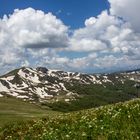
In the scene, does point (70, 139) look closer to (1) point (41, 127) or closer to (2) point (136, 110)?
(2) point (136, 110)

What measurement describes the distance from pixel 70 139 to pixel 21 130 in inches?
336

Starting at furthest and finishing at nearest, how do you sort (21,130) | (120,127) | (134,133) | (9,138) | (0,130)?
(0,130) → (21,130) → (9,138) → (120,127) → (134,133)

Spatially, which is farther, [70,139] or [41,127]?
[41,127]

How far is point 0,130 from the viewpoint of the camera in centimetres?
2914

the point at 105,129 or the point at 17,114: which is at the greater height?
the point at 105,129

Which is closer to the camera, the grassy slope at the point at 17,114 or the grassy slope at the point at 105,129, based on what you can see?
the grassy slope at the point at 105,129

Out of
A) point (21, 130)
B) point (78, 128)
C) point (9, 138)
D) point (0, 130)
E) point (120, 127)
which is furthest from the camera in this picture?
point (0, 130)

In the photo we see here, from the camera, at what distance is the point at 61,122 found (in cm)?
2503

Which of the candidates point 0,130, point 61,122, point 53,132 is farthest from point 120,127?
point 0,130

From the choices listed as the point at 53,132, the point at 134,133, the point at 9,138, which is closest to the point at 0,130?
the point at 9,138

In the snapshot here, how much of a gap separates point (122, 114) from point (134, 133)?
5.23 m

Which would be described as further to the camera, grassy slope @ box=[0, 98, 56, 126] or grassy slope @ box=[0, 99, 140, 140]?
grassy slope @ box=[0, 98, 56, 126]

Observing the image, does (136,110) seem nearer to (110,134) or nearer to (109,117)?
(109,117)

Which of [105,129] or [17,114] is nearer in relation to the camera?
[105,129]
